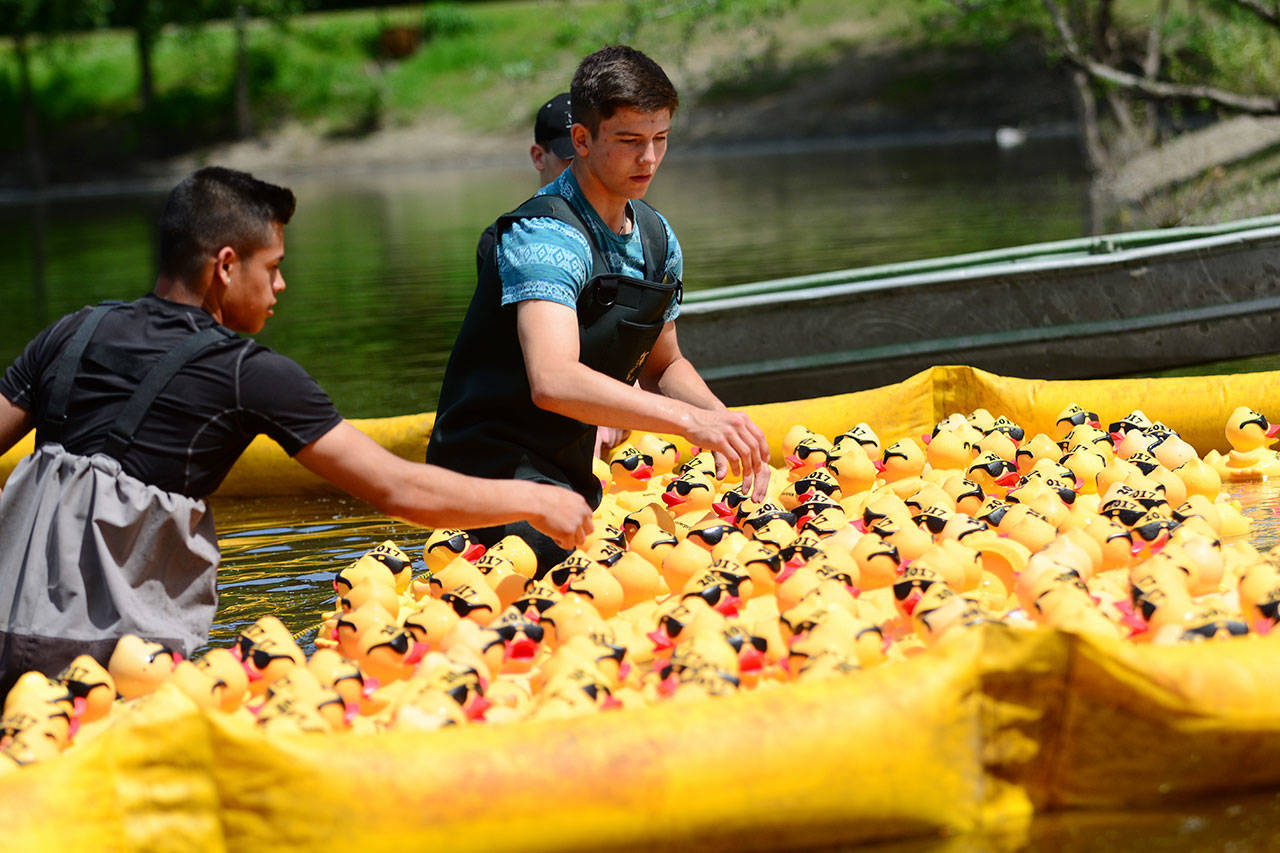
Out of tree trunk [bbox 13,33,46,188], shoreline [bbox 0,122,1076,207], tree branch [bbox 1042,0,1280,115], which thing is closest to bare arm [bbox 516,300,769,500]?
tree branch [bbox 1042,0,1280,115]

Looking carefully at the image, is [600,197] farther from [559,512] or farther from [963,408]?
[963,408]

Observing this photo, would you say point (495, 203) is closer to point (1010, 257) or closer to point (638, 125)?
point (1010, 257)

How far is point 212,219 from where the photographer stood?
3004 mm

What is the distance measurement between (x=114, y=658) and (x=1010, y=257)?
20.9ft

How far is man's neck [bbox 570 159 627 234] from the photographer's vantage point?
3908mm

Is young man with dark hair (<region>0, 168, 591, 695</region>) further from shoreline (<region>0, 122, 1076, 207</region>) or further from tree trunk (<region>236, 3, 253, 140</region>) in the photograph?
tree trunk (<region>236, 3, 253, 140</region>)

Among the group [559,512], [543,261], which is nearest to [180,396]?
[559,512]

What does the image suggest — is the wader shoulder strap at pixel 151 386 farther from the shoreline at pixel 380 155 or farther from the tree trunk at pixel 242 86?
the tree trunk at pixel 242 86

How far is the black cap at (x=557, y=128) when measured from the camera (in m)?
4.83

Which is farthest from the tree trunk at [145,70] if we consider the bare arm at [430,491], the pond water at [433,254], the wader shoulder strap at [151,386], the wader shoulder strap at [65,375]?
the bare arm at [430,491]

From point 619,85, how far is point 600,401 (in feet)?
2.67

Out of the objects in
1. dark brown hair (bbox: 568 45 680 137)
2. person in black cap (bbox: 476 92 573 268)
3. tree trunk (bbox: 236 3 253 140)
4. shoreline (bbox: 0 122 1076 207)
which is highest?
dark brown hair (bbox: 568 45 680 137)

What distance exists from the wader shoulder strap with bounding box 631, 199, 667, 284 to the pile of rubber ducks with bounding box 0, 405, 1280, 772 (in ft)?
2.37

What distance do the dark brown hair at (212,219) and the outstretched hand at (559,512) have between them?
82 cm
